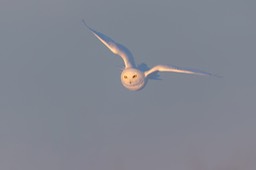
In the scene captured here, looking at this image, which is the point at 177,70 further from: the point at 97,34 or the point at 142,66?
the point at 97,34

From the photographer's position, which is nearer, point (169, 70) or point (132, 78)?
point (132, 78)

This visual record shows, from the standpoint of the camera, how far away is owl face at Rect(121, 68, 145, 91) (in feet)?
282

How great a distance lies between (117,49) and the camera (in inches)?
3610

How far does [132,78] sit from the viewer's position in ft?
282

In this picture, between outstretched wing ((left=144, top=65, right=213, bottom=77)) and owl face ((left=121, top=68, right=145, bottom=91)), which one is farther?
outstretched wing ((left=144, top=65, right=213, bottom=77))

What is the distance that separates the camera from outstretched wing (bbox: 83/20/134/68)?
89750mm

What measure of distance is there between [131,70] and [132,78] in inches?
29.7

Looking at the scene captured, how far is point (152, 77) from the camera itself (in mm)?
89000

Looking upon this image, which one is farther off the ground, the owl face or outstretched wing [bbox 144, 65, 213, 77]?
outstretched wing [bbox 144, 65, 213, 77]

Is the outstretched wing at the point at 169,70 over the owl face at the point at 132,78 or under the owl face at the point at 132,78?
over

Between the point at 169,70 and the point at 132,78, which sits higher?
the point at 169,70

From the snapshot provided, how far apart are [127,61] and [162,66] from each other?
3.22m

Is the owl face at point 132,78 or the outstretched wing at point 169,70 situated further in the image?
the outstretched wing at point 169,70

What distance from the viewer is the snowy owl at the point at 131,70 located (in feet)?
283
